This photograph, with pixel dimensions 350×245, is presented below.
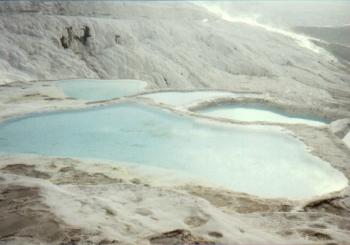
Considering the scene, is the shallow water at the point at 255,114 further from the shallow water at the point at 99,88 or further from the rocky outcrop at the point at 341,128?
the shallow water at the point at 99,88

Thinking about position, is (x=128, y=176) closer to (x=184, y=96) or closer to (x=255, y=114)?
(x=255, y=114)

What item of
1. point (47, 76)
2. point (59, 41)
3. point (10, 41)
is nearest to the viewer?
point (47, 76)

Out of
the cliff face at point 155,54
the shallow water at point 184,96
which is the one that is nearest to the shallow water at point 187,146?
the shallow water at point 184,96

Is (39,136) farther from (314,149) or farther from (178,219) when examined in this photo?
(314,149)

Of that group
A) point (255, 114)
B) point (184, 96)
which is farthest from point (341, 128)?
point (184, 96)

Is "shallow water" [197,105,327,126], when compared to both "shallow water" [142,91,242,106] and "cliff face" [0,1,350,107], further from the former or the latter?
"cliff face" [0,1,350,107]

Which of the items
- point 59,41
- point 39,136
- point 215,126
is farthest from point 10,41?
point 215,126
